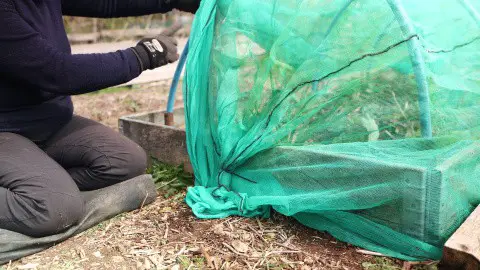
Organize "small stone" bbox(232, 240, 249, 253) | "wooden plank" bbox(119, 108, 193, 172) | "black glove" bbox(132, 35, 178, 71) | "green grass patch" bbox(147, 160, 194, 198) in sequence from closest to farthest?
"small stone" bbox(232, 240, 249, 253)
"black glove" bbox(132, 35, 178, 71)
"green grass patch" bbox(147, 160, 194, 198)
"wooden plank" bbox(119, 108, 193, 172)

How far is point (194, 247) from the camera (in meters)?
2.02

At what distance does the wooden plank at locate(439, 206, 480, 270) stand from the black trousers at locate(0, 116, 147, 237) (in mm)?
1376

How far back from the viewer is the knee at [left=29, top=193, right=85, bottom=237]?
197cm

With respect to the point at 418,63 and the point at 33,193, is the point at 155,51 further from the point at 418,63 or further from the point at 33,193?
the point at 418,63

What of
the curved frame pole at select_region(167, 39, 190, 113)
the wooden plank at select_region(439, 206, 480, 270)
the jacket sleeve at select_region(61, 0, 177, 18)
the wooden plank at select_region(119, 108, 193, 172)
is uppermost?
the jacket sleeve at select_region(61, 0, 177, 18)

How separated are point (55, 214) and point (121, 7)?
109 cm

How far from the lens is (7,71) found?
6.63ft

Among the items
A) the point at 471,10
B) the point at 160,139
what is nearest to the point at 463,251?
the point at 471,10

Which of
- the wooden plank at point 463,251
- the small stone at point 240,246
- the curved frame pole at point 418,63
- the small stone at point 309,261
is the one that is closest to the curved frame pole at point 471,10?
the curved frame pole at point 418,63

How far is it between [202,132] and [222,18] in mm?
509

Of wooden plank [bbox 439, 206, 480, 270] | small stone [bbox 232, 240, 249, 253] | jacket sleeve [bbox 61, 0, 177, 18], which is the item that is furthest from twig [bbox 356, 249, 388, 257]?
jacket sleeve [bbox 61, 0, 177, 18]

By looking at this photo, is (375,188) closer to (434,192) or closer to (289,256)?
(434,192)

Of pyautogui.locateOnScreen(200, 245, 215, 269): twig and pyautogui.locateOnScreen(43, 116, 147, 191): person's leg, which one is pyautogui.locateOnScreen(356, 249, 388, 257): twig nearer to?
pyautogui.locateOnScreen(200, 245, 215, 269): twig

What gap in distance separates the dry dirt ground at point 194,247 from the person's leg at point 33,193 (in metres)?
0.11
